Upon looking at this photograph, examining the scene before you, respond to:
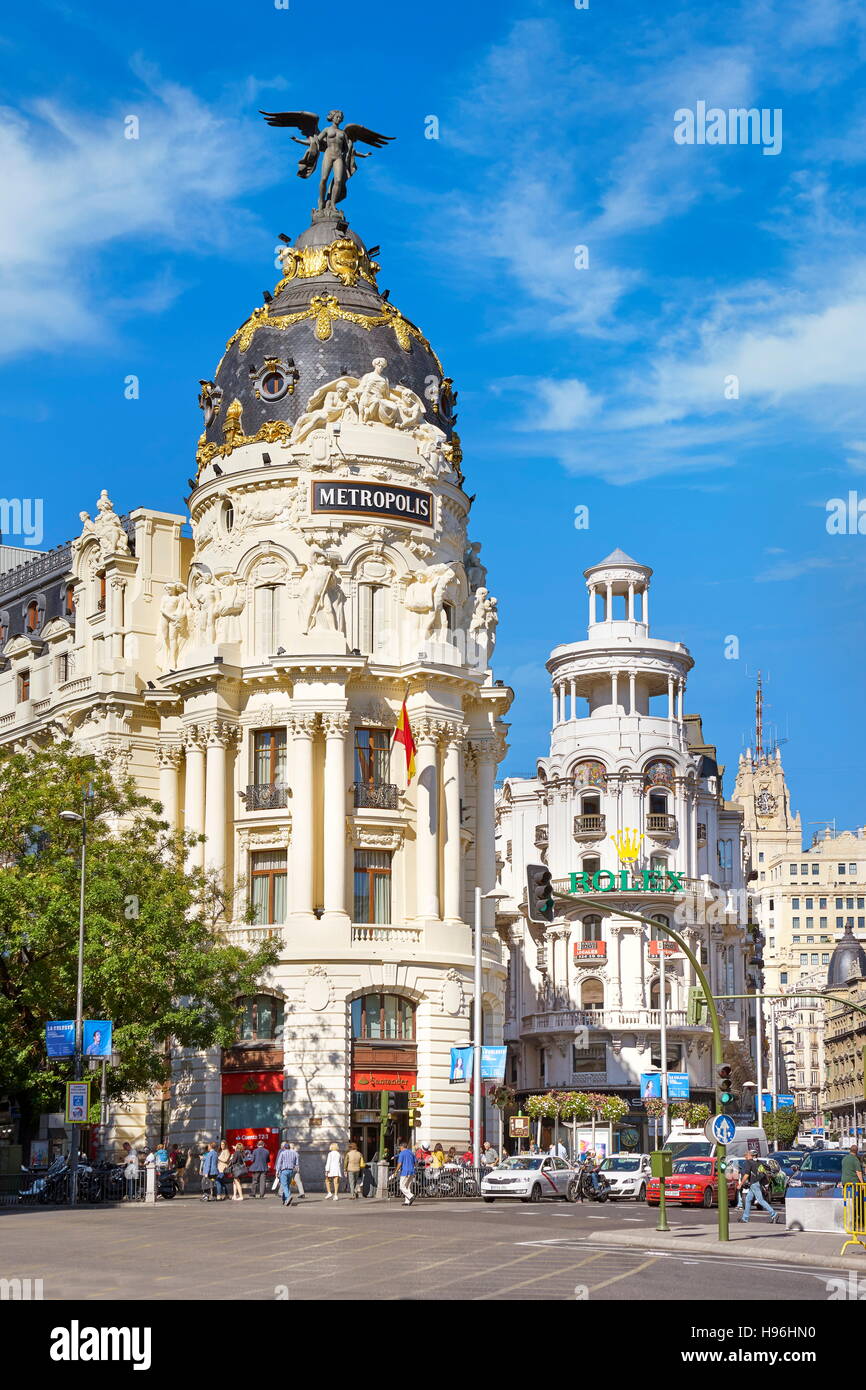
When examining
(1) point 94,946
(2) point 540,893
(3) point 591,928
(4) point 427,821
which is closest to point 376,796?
(4) point 427,821

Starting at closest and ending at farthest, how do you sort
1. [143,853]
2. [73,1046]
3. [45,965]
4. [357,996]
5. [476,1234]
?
1. [476,1234]
2. [73,1046]
3. [45,965]
4. [143,853]
5. [357,996]

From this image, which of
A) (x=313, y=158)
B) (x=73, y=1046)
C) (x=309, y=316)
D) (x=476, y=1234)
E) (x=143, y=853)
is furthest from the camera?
(x=313, y=158)

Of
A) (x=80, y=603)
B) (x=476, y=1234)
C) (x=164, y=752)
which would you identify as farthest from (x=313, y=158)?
(x=476, y=1234)

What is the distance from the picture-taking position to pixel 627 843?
94.1m

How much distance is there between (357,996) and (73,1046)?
17096mm

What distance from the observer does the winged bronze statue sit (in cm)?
7744

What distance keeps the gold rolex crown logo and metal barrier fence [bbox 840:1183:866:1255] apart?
59540 mm

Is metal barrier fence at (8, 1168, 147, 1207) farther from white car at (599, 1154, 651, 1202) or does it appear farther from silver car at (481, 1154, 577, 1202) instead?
white car at (599, 1154, 651, 1202)

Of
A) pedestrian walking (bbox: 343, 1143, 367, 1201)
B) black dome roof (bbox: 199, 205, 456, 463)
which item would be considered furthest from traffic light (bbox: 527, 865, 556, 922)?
black dome roof (bbox: 199, 205, 456, 463)

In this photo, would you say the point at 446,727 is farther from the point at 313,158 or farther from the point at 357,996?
the point at 313,158

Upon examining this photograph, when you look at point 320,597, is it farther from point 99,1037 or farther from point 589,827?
point 589,827

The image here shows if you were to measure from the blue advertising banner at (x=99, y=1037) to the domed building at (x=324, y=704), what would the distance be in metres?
15.3

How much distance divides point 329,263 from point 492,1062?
1266 inches
